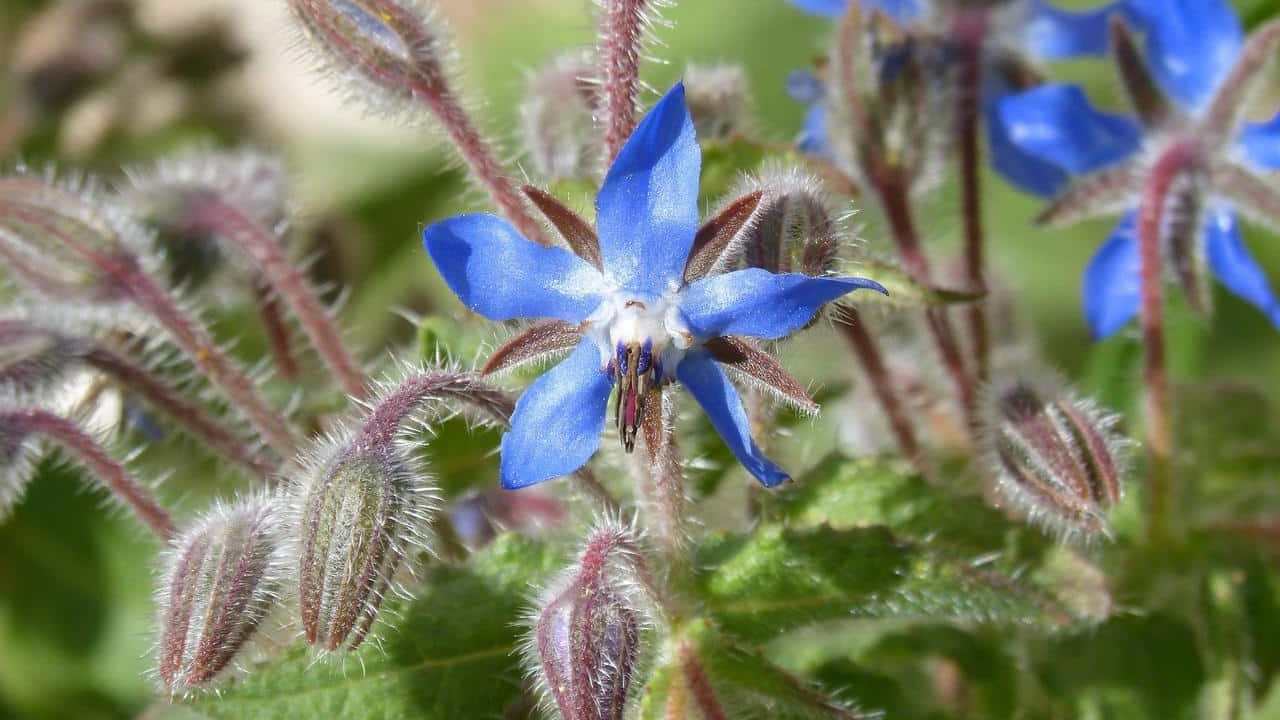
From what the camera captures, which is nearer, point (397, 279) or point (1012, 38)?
point (1012, 38)

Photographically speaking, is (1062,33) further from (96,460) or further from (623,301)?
(96,460)

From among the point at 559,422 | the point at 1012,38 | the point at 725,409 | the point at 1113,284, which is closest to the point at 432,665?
the point at 559,422

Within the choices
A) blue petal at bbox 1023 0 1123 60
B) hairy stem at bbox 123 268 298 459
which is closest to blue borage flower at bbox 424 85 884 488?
hairy stem at bbox 123 268 298 459

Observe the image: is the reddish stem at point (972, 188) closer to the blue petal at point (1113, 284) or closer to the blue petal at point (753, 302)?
the blue petal at point (1113, 284)

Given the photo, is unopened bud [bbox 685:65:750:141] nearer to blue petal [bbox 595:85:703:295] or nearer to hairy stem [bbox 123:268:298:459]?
blue petal [bbox 595:85:703:295]

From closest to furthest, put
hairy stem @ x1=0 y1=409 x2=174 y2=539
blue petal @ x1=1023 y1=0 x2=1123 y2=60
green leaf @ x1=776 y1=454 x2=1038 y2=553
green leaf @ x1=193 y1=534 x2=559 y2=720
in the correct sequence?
green leaf @ x1=193 y1=534 x2=559 y2=720 < hairy stem @ x1=0 y1=409 x2=174 y2=539 < green leaf @ x1=776 y1=454 x2=1038 y2=553 < blue petal @ x1=1023 y1=0 x2=1123 y2=60
